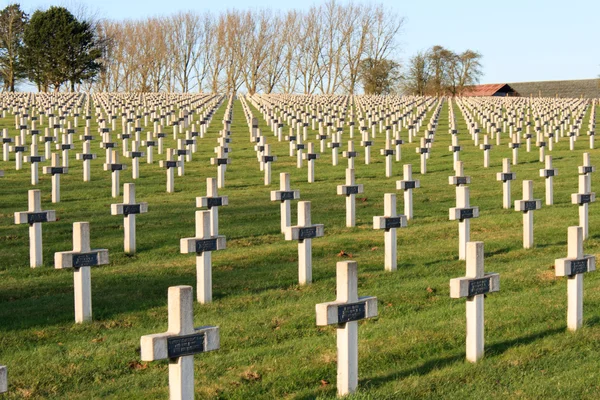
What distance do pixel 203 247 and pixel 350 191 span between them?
511cm

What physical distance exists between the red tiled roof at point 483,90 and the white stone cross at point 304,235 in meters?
86.7

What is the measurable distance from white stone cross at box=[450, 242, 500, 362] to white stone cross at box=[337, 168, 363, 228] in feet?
21.1

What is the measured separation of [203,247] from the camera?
9.73 m

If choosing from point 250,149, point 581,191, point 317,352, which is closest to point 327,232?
point 581,191

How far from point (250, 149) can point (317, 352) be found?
21.1m

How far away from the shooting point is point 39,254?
1180 cm

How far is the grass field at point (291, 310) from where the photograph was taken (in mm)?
7242

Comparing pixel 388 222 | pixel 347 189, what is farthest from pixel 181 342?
pixel 347 189

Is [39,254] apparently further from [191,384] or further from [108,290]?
[191,384]

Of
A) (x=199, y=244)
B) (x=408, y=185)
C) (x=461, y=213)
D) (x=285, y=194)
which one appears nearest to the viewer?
(x=199, y=244)

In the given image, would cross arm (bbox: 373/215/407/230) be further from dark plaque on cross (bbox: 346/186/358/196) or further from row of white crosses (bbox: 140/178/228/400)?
row of white crosses (bbox: 140/178/228/400)

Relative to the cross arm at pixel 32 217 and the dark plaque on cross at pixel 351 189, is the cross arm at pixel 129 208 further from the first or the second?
the dark plaque on cross at pixel 351 189

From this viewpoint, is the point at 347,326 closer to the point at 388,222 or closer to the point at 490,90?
the point at 388,222

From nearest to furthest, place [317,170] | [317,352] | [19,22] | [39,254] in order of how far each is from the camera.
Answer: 1. [317,352]
2. [39,254]
3. [317,170]
4. [19,22]
